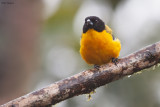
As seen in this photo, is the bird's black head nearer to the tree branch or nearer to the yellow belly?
the yellow belly

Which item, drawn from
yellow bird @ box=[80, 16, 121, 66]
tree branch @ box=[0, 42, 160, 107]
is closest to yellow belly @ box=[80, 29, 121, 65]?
yellow bird @ box=[80, 16, 121, 66]

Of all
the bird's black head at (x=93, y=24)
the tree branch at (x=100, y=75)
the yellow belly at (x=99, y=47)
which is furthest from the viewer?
the bird's black head at (x=93, y=24)

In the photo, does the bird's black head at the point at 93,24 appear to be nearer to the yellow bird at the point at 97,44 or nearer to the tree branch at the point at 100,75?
the yellow bird at the point at 97,44

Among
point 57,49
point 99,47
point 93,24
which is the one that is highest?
point 57,49

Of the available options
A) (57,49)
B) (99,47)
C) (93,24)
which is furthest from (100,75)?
(57,49)

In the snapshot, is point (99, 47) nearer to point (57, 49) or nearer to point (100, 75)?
point (100, 75)

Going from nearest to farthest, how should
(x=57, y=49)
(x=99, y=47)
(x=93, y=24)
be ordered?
(x=99, y=47) → (x=93, y=24) → (x=57, y=49)

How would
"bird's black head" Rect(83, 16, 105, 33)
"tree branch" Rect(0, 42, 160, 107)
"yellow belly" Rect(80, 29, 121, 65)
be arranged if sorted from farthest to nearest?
"bird's black head" Rect(83, 16, 105, 33) < "yellow belly" Rect(80, 29, 121, 65) < "tree branch" Rect(0, 42, 160, 107)

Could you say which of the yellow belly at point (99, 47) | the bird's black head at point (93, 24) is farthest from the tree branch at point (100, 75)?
the bird's black head at point (93, 24)

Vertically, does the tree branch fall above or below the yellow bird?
below
